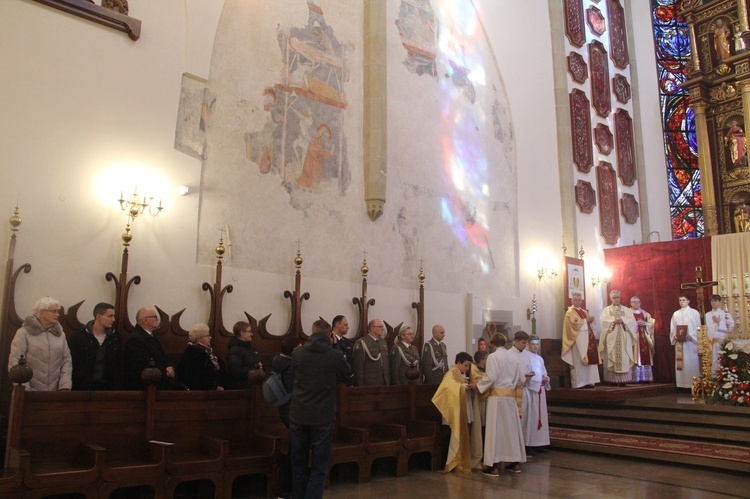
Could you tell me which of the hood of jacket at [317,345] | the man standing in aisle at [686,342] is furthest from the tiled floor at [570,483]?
the man standing in aisle at [686,342]

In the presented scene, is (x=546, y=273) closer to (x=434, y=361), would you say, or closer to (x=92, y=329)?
(x=434, y=361)

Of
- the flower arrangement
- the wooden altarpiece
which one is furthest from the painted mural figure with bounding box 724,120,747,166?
the flower arrangement

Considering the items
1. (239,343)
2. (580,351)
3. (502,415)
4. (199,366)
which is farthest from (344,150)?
(580,351)

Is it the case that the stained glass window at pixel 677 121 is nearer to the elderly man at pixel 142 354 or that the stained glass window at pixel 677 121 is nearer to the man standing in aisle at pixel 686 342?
the man standing in aisle at pixel 686 342

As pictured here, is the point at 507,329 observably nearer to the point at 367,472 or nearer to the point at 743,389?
the point at 743,389

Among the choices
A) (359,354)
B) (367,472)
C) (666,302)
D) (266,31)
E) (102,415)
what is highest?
(266,31)

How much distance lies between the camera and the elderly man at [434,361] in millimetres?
9562

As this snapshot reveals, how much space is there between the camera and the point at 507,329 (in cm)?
1287

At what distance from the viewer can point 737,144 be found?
55.3 feet

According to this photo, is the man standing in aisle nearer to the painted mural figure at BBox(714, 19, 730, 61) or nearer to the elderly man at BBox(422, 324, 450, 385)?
the elderly man at BBox(422, 324, 450, 385)

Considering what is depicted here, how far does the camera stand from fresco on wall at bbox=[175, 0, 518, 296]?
29.8 ft

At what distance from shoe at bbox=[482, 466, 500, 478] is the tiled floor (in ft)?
0.28

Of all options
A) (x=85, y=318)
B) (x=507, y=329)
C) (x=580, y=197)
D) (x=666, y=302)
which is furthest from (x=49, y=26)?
(x=666, y=302)

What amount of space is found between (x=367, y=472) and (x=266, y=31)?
6.65m
